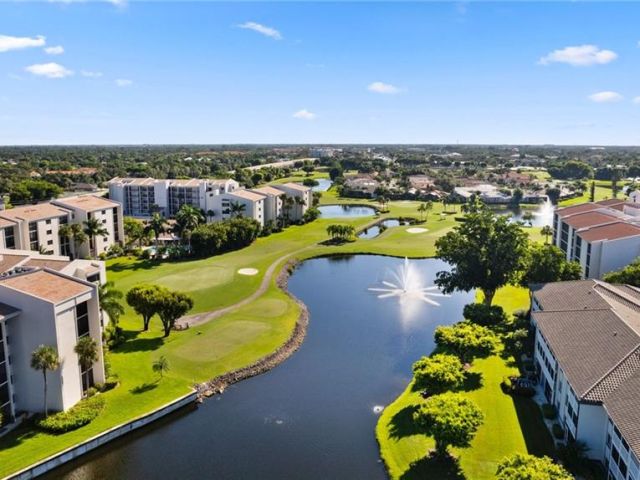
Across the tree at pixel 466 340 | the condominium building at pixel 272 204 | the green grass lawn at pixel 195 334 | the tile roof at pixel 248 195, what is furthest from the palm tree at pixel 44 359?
the condominium building at pixel 272 204

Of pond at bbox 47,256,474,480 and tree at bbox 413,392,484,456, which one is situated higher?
tree at bbox 413,392,484,456

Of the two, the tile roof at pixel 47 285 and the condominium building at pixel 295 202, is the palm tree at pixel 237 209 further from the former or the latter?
the tile roof at pixel 47 285

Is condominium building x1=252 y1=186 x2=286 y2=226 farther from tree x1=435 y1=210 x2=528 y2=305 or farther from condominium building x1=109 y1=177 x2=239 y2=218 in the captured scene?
tree x1=435 y1=210 x2=528 y2=305

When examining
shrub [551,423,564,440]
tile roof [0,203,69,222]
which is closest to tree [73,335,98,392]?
shrub [551,423,564,440]

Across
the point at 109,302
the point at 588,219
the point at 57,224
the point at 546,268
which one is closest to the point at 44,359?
the point at 109,302

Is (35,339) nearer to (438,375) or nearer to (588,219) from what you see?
(438,375)

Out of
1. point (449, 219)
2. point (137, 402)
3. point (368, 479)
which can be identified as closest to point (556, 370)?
point (368, 479)

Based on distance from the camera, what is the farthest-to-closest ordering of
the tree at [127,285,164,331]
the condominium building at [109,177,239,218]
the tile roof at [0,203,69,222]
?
the condominium building at [109,177,239,218], the tile roof at [0,203,69,222], the tree at [127,285,164,331]

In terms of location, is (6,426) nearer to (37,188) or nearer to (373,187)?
(37,188)
